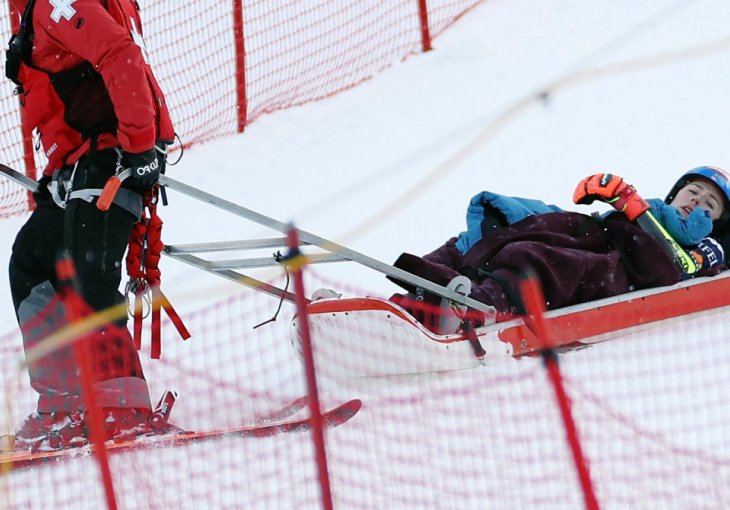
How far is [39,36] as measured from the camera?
4402 mm

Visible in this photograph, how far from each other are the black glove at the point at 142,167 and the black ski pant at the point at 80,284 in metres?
0.08

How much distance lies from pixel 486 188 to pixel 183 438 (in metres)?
3.77

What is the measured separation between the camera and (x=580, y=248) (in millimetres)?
5543

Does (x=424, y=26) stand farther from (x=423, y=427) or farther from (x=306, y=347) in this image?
(x=306, y=347)

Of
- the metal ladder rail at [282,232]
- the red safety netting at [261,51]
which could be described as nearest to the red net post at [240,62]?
the red safety netting at [261,51]

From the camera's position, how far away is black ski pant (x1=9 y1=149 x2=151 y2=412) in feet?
14.7

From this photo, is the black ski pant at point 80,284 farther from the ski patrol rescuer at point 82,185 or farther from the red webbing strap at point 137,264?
the red webbing strap at point 137,264

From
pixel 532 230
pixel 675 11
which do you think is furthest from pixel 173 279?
pixel 675 11

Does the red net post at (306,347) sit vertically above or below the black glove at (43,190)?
below

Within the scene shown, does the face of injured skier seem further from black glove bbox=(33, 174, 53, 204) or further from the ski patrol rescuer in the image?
black glove bbox=(33, 174, 53, 204)

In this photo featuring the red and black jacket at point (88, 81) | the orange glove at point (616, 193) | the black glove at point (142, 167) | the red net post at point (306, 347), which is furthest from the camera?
the orange glove at point (616, 193)

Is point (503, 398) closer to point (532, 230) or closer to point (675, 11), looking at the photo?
point (532, 230)

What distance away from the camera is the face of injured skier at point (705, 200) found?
5.99 m

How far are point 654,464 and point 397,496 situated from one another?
2.78 feet
